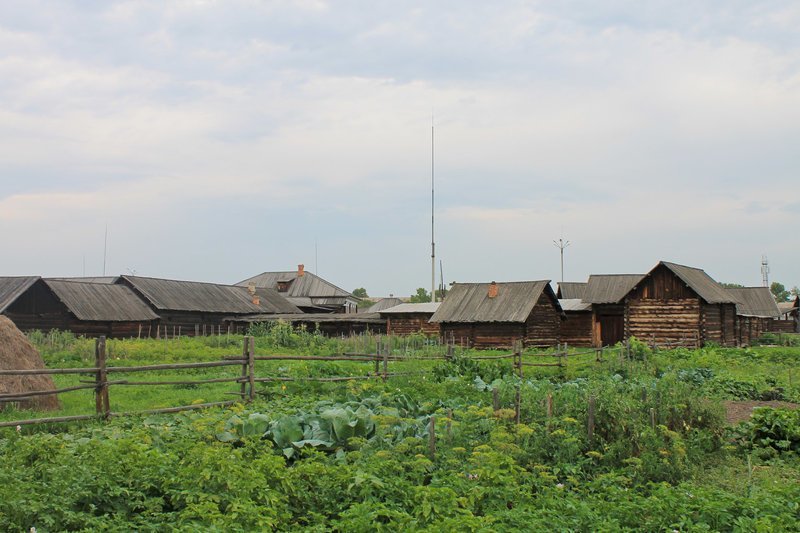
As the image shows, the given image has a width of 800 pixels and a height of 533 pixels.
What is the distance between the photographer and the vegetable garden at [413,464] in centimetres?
643

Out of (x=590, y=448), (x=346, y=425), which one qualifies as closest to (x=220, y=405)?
(x=346, y=425)

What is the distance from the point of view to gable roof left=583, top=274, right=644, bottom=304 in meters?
41.0

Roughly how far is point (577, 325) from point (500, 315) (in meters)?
7.84

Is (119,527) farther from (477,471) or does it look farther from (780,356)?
(780,356)

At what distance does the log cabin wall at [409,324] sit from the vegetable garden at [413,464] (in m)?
27.9

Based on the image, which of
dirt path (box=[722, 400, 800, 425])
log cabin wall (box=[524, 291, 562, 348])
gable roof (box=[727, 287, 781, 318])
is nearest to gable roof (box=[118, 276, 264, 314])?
log cabin wall (box=[524, 291, 562, 348])

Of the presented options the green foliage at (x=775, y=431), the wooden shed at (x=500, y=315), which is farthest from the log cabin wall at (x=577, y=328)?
the green foliage at (x=775, y=431)

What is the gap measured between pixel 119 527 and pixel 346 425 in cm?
375

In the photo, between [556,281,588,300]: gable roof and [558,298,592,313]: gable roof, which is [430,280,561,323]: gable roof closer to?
[558,298,592,313]: gable roof

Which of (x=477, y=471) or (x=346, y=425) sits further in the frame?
(x=346, y=425)

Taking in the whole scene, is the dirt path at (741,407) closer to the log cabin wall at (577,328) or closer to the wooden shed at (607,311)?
the wooden shed at (607,311)

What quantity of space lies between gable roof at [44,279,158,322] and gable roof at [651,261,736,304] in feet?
87.7

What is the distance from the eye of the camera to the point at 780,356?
29578 millimetres

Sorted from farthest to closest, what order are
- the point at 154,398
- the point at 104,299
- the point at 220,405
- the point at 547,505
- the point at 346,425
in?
the point at 104,299 → the point at 154,398 → the point at 220,405 → the point at 346,425 → the point at 547,505
